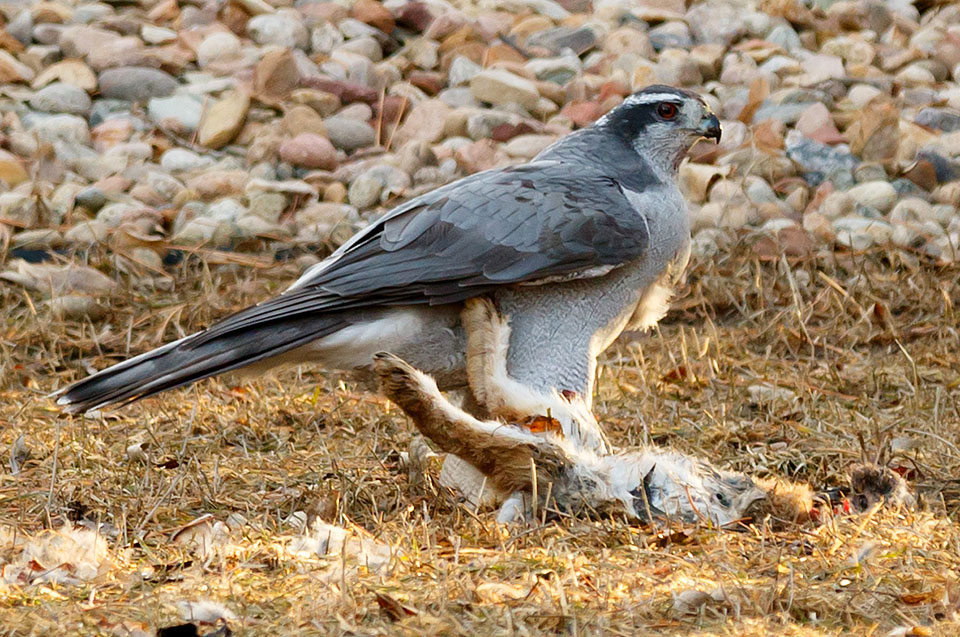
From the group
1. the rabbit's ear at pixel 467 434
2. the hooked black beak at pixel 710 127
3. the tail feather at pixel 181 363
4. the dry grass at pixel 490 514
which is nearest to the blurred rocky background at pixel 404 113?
the dry grass at pixel 490 514

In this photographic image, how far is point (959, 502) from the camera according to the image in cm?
369

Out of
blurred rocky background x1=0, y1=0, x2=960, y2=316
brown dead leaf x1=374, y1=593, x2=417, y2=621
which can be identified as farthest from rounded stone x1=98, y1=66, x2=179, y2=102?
brown dead leaf x1=374, y1=593, x2=417, y2=621

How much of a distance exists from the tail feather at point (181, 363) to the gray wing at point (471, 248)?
5cm

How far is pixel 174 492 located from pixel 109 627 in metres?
1.14

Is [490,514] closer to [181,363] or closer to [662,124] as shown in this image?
[181,363]

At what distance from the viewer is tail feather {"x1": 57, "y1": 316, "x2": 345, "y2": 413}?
3867mm

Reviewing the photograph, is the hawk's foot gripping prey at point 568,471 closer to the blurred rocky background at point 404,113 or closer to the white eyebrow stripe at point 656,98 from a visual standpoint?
the white eyebrow stripe at point 656,98

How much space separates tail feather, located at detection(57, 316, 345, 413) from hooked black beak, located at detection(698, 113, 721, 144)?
1499 millimetres

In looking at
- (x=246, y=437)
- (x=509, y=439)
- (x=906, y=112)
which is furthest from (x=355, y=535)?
(x=906, y=112)

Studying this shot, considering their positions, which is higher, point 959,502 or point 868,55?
point 959,502

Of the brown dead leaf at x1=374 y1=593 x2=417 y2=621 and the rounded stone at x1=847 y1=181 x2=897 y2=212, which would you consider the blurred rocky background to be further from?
the brown dead leaf at x1=374 y1=593 x2=417 y2=621

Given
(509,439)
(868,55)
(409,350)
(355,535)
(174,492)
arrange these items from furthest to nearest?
(868,55), (409,350), (174,492), (509,439), (355,535)

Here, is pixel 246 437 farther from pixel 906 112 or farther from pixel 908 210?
pixel 906 112

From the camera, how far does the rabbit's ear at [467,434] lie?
3.43 meters
